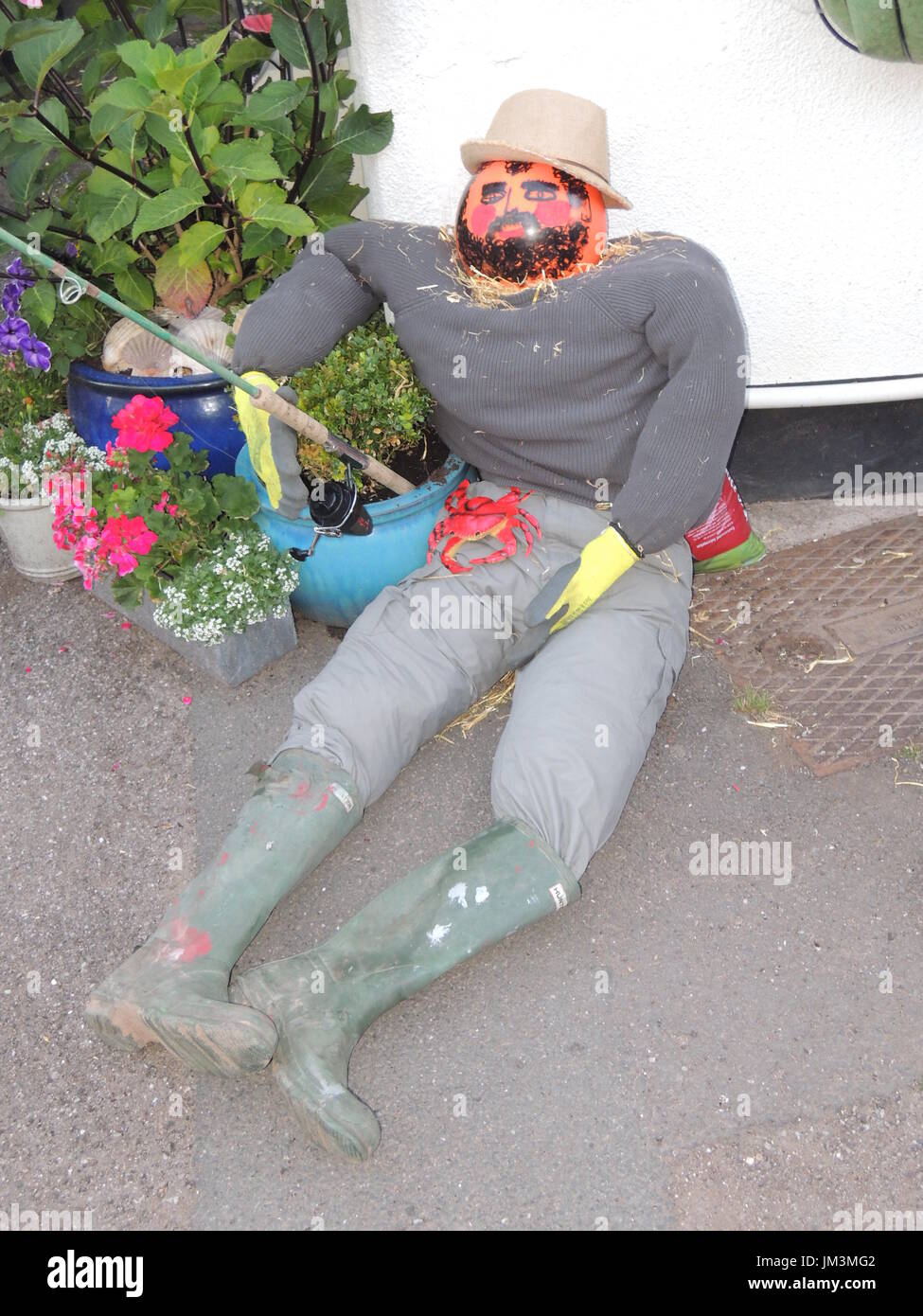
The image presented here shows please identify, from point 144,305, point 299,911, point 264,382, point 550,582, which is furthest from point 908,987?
point 144,305

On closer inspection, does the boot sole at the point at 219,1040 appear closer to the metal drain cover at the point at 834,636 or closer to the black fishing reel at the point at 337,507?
the black fishing reel at the point at 337,507

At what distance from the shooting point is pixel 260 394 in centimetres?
267

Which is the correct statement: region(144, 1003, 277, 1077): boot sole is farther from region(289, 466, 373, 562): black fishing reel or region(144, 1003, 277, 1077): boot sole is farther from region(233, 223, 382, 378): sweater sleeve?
region(233, 223, 382, 378): sweater sleeve

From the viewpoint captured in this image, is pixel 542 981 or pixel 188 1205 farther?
pixel 542 981

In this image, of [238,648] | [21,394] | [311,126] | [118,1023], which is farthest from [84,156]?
[118,1023]

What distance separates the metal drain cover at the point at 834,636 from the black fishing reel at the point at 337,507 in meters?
1.14

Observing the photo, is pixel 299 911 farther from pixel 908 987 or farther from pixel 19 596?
pixel 19 596

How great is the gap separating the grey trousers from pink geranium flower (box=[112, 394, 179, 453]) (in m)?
0.77

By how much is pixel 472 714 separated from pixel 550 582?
561 mm

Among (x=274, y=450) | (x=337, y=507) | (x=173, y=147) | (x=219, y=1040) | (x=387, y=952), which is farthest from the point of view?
(x=337, y=507)

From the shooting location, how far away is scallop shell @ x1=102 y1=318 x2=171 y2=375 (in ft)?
10.7

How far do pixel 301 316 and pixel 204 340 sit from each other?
0.49 metres

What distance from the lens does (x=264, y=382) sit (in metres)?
2.83

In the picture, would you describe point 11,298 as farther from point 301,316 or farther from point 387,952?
point 387,952
